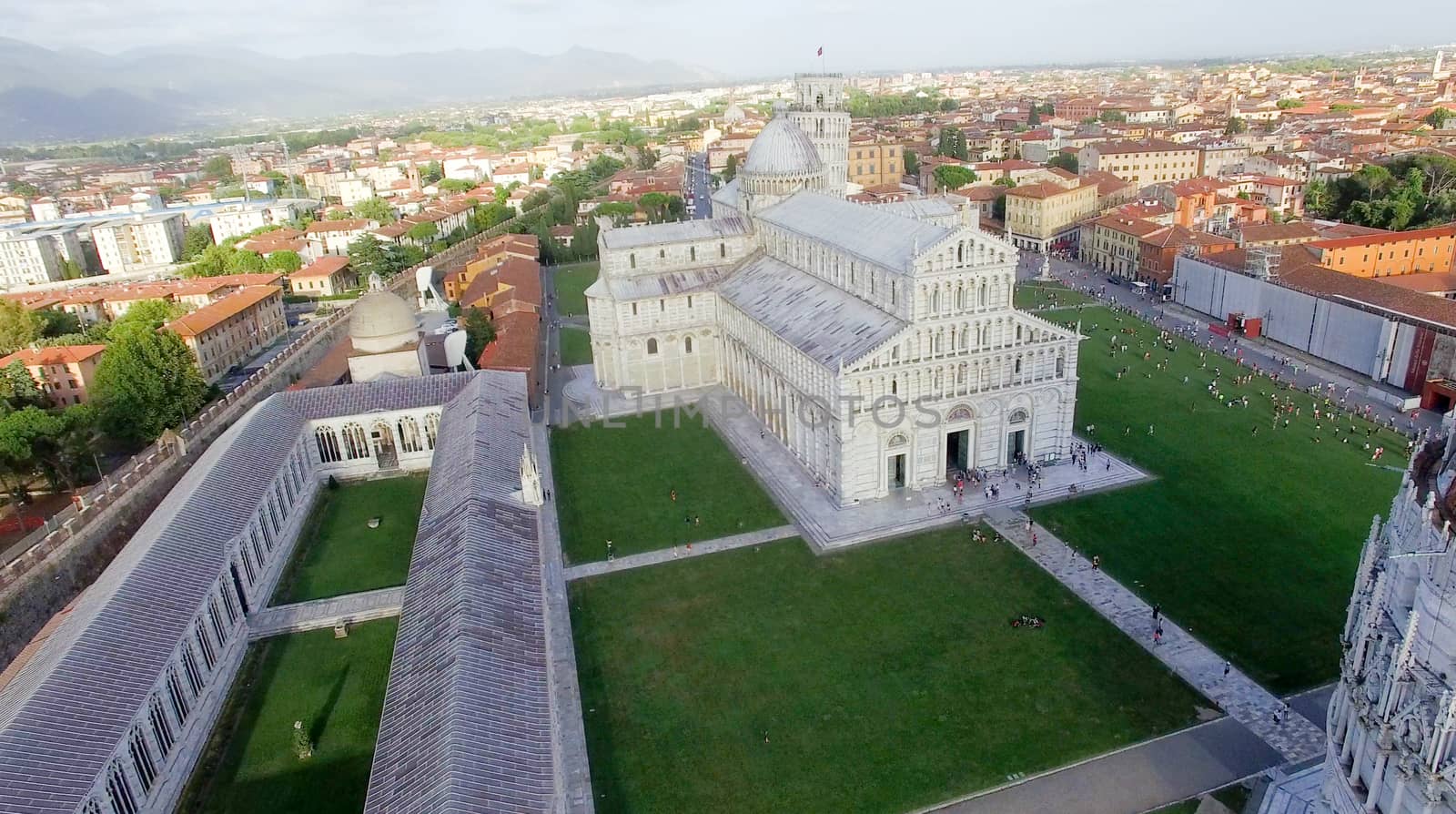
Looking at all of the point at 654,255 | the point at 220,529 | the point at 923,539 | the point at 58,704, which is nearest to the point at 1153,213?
the point at 654,255

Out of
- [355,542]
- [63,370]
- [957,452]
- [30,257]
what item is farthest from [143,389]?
[30,257]

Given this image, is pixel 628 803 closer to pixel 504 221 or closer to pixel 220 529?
pixel 220 529

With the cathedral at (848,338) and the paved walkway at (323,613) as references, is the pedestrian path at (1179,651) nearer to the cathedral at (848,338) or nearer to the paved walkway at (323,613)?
the cathedral at (848,338)

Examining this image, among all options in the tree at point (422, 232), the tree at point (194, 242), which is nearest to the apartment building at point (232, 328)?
the tree at point (422, 232)

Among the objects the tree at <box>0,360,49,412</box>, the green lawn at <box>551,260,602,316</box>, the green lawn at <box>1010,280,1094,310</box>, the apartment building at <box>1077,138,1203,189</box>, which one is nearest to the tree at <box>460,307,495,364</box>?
the green lawn at <box>551,260,602,316</box>

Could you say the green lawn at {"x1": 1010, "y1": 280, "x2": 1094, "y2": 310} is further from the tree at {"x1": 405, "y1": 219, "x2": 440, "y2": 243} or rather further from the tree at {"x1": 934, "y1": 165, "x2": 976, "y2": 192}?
the tree at {"x1": 405, "y1": 219, "x2": 440, "y2": 243}
